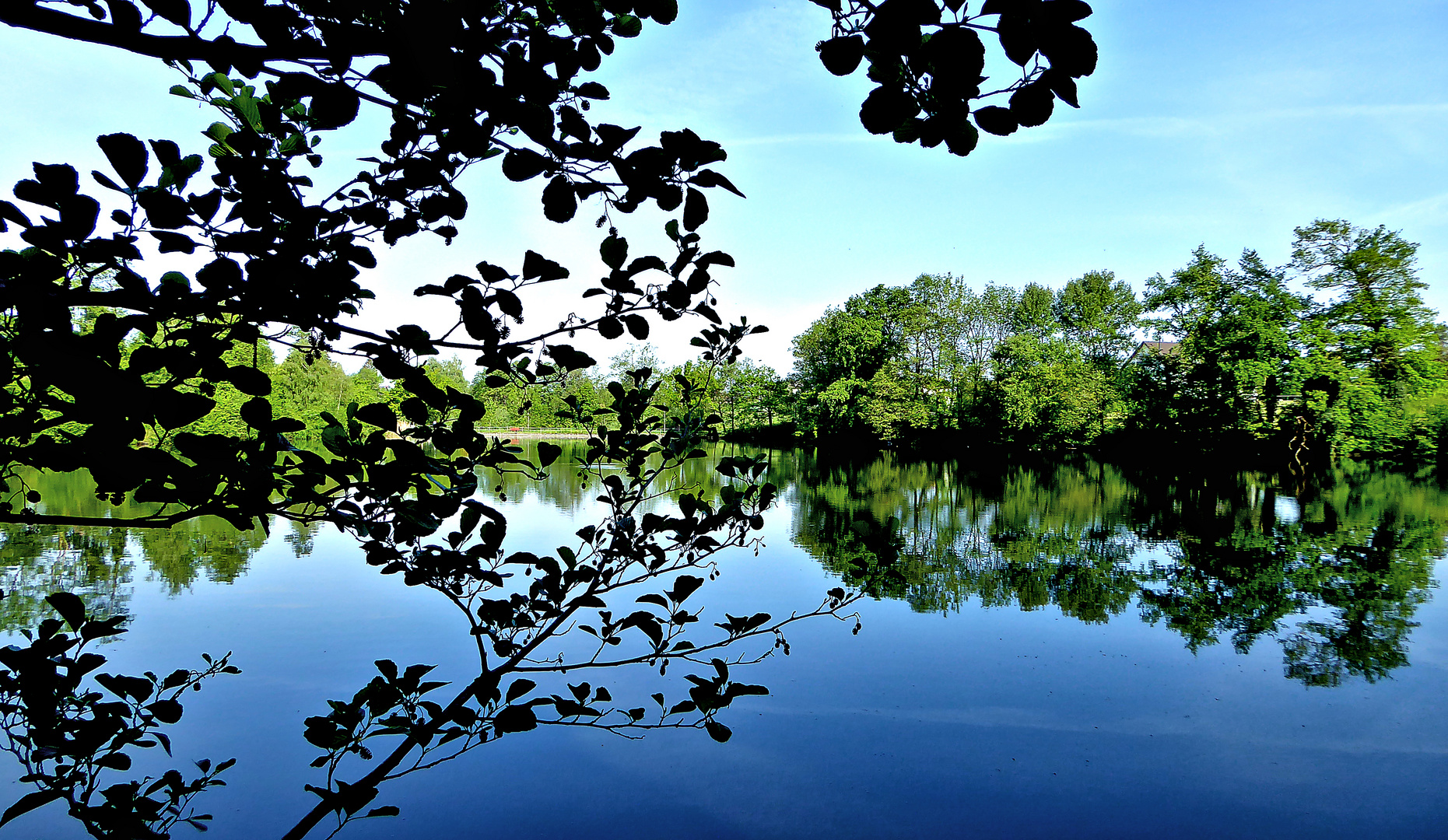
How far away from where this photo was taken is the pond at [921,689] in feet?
15.0

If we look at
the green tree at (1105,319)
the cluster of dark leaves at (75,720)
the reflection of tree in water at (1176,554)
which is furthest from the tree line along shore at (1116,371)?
the cluster of dark leaves at (75,720)

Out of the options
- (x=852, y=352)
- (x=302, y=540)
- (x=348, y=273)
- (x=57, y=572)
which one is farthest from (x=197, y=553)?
(x=852, y=352)

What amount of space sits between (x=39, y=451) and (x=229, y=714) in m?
5.47

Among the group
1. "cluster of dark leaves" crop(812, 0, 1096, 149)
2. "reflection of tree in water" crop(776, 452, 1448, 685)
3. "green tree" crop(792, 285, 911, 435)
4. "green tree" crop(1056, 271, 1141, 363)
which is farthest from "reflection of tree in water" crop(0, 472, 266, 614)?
"green tree" crop(1056, 271, 1141, 363)

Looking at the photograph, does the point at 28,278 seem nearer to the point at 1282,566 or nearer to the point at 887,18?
the point at 887,18

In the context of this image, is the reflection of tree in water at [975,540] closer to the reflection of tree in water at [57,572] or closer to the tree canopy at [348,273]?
the tree canopy at [348,273]

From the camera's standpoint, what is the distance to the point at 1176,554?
12.0m

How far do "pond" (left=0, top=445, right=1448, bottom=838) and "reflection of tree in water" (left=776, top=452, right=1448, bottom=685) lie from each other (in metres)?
0.08

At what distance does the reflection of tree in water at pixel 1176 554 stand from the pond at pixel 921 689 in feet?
0.25

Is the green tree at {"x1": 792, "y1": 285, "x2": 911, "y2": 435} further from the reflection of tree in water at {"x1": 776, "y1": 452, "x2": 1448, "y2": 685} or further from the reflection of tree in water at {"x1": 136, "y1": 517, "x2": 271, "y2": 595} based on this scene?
the reflection of tree in water at {"x1": 136, "y1": 517, "x2": 271, "y2": 595}

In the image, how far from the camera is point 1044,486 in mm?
22406

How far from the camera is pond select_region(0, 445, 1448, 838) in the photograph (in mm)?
4570

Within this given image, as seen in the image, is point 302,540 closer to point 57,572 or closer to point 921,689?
point 57,572

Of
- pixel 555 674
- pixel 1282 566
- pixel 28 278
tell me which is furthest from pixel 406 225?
pixel 1282 566
